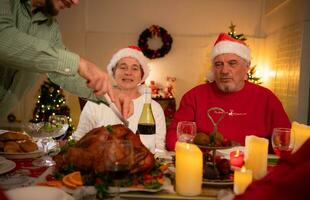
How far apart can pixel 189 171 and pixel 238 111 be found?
5.25 feet

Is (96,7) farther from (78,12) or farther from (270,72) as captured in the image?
(270,72)

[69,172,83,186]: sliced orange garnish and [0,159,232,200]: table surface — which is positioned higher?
[69,172,83,186]: sliced orange garnish

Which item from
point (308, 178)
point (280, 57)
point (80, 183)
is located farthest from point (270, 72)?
point (308, 178)

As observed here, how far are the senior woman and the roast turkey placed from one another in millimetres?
1020

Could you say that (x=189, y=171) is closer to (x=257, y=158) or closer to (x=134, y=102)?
(x=257, y=158)

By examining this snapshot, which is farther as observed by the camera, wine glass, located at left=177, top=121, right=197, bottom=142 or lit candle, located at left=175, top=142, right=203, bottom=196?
wine glass, located at left=177, top=121, right=197, bottom=142

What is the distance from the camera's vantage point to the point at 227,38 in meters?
3.00

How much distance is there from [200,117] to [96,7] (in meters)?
4.41

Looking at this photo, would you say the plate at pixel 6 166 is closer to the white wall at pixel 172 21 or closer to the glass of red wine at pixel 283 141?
the glass of red wine at pixel 283 141

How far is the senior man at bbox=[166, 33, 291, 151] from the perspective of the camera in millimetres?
2549

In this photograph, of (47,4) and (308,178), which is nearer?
(308,178)

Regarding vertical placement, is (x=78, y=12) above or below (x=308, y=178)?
above

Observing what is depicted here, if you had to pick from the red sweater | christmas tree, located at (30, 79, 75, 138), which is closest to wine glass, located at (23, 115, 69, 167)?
the red sweater

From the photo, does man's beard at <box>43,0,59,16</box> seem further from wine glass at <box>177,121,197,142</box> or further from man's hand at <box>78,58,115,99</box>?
wine glass at <box>177,121,197,142</box>
